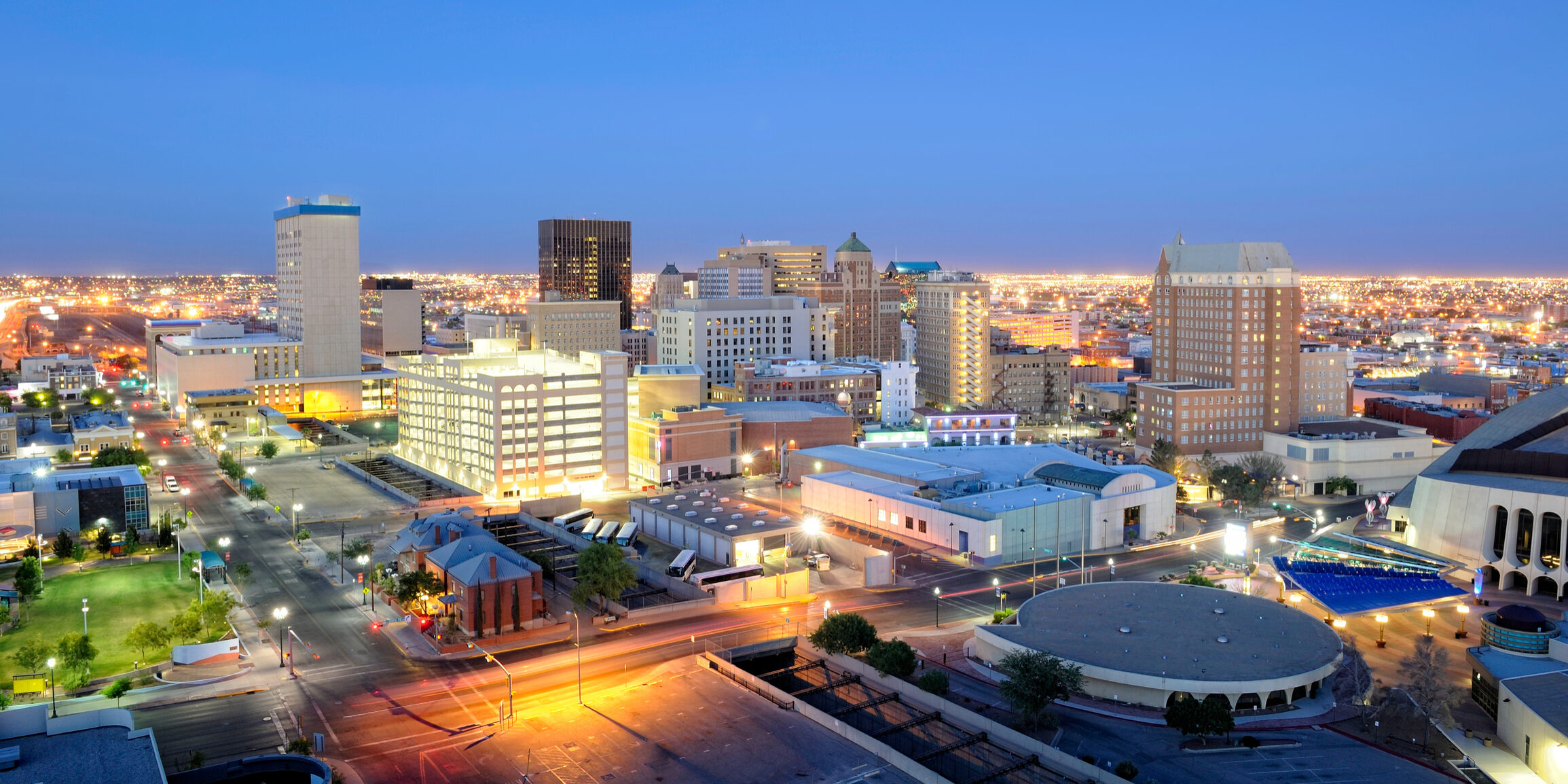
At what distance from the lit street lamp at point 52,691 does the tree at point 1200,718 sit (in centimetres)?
4452

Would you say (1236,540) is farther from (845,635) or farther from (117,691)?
(117,691)

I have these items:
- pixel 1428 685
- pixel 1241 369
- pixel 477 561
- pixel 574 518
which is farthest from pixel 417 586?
pixel 1241 369

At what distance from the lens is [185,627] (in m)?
56.4

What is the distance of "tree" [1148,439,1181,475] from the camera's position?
112438 millimetres

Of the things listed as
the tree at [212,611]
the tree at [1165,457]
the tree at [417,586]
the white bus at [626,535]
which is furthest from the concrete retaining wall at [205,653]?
the tree at [1165,457]

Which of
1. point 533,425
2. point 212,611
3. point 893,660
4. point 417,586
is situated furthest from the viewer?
point 533,425

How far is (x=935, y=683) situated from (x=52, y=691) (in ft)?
125

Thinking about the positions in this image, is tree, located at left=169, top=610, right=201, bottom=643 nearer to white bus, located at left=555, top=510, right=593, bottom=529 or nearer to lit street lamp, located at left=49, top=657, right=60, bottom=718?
lit street lamp, located at left=49, top=657, right=60, bottom=718

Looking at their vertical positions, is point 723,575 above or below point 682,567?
below

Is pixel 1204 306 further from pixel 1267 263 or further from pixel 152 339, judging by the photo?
pixel 152 339

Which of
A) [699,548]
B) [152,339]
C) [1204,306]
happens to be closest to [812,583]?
[699,548]

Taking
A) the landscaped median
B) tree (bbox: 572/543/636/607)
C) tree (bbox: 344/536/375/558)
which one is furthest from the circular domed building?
the landscaped median

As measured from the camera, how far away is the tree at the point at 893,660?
176 feet

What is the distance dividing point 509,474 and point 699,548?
28.5 m
